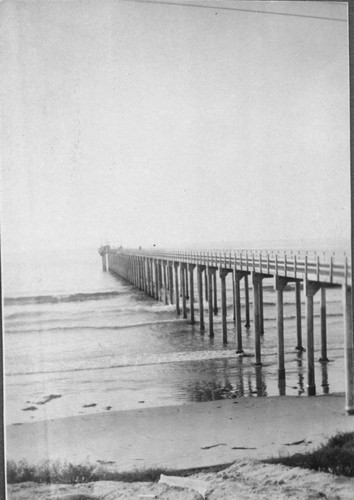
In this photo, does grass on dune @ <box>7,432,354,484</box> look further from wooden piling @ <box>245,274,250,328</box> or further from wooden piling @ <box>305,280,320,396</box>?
wooden piling @ <box>245,274,250,328</box>

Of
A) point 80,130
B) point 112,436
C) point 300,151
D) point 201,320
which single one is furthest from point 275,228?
point 112,436

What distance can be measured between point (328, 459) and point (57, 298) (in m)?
3.44

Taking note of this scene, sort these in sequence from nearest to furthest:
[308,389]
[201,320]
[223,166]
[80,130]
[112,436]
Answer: [80,130]
[112,436]
[223,166]
[308,389]
[201,320]

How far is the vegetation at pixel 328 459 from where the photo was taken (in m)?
5.10

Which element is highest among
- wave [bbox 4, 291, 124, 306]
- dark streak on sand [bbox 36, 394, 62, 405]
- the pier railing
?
the pier railing

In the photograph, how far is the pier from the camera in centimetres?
573

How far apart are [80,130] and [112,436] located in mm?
3391

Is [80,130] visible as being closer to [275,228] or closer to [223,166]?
[223,166]

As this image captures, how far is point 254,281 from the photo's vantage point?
24.9 ft

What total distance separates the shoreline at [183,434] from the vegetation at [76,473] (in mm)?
68

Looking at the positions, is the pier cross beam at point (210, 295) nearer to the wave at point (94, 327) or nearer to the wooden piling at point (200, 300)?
the wooden piling at point (200, 300)

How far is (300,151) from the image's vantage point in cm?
595

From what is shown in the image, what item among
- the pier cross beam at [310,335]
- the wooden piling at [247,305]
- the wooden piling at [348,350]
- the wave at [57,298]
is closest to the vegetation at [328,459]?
the wooden piling at [348,350]

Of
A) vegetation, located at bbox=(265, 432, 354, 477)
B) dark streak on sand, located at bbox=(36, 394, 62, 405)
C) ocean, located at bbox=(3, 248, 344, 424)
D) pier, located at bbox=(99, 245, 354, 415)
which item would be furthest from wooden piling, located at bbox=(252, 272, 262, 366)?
dark streak on sand, located at bbox=(36, 394, 62, 405)
